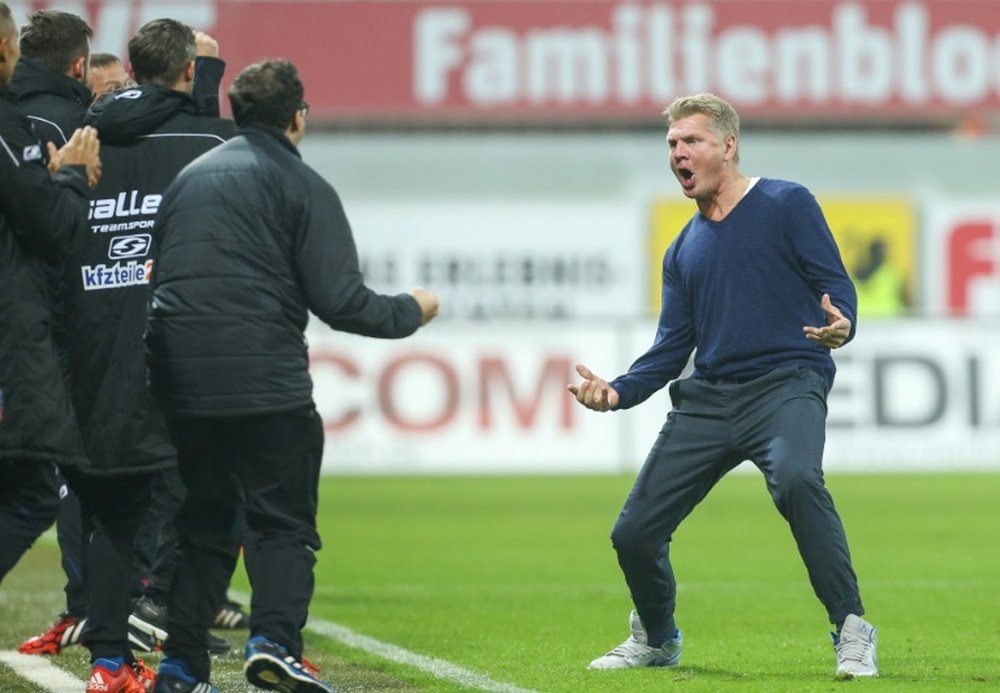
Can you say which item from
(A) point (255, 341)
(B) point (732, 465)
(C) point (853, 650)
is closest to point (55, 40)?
(A) point (255, 341)

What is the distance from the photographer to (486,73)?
26688mm

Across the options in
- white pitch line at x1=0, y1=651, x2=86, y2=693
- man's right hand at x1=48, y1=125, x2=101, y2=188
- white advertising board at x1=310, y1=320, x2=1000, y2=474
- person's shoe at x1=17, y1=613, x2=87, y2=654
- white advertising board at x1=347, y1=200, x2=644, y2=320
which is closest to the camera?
man's right hand at x1=48, y1=125, x2=101, y2=188

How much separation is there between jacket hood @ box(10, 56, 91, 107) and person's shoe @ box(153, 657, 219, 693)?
218 cm

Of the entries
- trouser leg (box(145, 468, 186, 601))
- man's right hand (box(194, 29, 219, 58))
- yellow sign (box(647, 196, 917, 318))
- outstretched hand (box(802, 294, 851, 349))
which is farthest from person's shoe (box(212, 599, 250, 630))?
yellow sign (box(647, 196, 917, 318))

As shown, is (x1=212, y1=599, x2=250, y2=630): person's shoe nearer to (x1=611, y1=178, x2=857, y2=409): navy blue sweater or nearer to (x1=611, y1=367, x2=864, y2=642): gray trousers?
(x1=611, y1=367, x2=864, y2=642): gray trousers

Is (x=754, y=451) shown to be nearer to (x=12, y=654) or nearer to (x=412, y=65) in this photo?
(x=12, y=654)

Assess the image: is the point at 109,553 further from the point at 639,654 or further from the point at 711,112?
the point at 711,112

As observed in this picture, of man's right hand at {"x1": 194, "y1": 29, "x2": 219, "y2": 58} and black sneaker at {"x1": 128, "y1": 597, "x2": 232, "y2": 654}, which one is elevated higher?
man's right hand at {"x1": 194, "y1": 29, "x2": 219, "y2": 58}

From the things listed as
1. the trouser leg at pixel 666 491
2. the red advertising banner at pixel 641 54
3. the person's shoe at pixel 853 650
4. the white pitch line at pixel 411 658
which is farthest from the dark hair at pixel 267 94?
the red advertising banner at pixel 641 54

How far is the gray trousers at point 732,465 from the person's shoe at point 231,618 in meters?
2.36

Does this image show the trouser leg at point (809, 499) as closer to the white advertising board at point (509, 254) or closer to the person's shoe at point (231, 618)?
the person's shoe at point (231, 618)

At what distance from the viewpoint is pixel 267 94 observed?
641 centimetres

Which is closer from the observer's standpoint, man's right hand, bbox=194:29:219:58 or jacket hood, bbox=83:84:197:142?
jacket hood, bbox=83:84:197:142

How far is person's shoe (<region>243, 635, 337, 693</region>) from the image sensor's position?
6.17m
